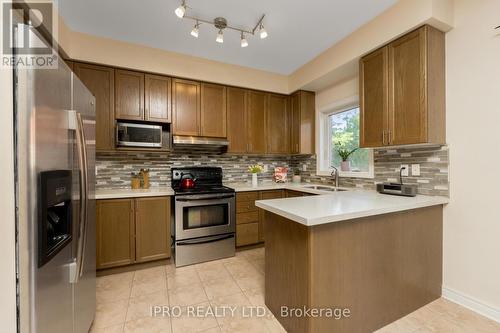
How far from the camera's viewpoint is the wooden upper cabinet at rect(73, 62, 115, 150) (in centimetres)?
251

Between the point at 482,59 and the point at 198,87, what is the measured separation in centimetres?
295

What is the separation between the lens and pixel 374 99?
7.25ft

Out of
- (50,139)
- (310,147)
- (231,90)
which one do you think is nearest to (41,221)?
(50,139)

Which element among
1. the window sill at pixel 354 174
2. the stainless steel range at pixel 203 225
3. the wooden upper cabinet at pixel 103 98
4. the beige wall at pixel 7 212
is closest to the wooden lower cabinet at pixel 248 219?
the stainless steel range at pixel 203 225

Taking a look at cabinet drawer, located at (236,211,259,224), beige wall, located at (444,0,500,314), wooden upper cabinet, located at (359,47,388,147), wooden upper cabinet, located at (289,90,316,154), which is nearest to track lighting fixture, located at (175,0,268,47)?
wooden upper cabinet, located at (359,47,388,147)

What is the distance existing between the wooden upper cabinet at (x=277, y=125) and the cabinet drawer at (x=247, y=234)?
124cm

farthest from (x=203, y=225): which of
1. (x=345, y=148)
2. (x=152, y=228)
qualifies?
(x=345, y=148)

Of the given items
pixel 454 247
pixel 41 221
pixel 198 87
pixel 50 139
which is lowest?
pixel 454 247

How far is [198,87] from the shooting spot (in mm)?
3047

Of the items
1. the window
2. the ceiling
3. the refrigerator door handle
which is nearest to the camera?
the refrigerator door handle

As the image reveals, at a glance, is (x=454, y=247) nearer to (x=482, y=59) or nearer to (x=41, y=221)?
(x=482, y=59)

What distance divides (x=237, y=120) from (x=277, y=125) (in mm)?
721

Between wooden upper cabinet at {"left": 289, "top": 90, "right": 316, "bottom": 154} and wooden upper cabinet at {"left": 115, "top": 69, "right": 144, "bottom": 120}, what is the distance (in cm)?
230

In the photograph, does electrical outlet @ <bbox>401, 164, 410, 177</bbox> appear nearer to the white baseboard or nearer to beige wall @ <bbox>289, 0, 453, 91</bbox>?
the white baseboard
